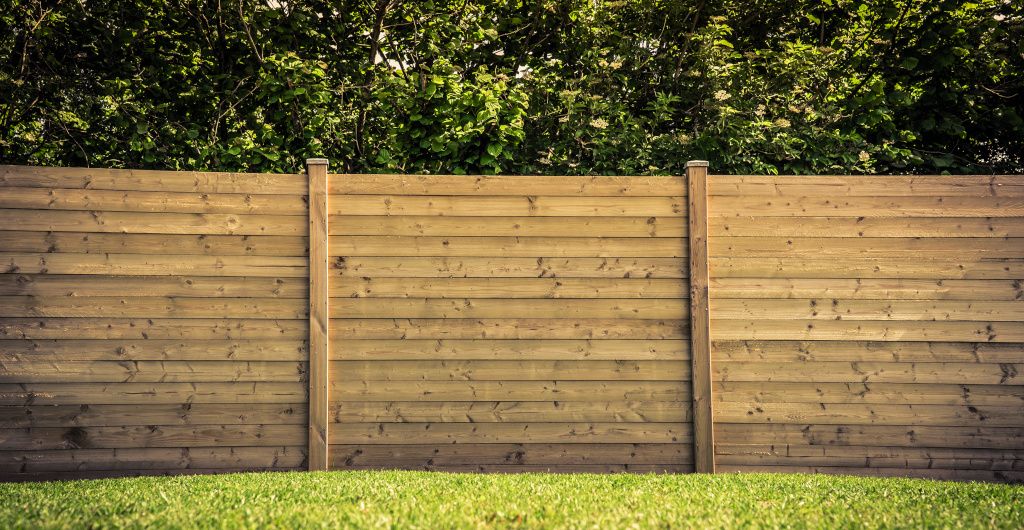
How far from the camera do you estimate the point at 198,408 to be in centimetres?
443

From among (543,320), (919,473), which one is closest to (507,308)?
(543,320)

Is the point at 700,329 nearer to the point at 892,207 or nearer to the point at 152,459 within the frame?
the point at 892,207

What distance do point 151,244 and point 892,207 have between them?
450 centimetres

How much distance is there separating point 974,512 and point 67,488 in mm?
4552

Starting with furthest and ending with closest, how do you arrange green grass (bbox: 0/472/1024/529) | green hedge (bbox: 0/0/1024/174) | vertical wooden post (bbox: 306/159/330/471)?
green hedge (bbox: 0/0/1024/174) → vertical wooden post (bbox: 306/159/330/471) → green grass (bbox: 0/472/1024/529)

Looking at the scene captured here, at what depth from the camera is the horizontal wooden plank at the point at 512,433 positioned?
4.51 metres

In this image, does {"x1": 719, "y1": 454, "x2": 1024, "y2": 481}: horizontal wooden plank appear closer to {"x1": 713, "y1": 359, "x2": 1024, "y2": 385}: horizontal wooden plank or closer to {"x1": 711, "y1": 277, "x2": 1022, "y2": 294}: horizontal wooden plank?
{"x1": 713, "y1": 359, "x2": 1024, "y2": 385}: horizontal wooden plank

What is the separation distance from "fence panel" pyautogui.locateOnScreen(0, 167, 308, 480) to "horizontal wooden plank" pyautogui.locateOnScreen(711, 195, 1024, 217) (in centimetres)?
290

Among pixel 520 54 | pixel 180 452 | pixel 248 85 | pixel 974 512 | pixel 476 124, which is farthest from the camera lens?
pixel 520 54

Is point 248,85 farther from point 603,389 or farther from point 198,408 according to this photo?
point 603,389

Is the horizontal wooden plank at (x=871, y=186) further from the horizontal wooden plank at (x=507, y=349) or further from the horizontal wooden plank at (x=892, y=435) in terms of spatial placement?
the horizontal wooden plank at (x=892, y=435)

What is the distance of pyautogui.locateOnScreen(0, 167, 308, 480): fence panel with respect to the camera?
4.35 meters

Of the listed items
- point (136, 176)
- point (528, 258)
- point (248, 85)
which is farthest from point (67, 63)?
point (528, 258)

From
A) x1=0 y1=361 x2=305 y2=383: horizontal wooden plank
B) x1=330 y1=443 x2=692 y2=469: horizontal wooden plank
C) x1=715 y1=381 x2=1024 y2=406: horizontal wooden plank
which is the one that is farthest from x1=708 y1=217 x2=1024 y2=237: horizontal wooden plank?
x1=0 y1=361 x2=305 y2=383: horizontal wooden plank
